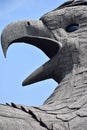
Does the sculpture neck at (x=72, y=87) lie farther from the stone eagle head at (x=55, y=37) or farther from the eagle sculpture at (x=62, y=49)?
the stone eagle head at (x=55, y=37)

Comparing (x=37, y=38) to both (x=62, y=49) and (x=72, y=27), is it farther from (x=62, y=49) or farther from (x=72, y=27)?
(x=72, y=27)

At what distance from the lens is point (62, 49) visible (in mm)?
9312

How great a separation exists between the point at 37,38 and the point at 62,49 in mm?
383

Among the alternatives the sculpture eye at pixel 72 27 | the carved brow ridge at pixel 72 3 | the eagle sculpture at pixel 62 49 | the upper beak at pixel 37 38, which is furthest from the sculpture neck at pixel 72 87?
the carved brow ridge at pixel 72 3

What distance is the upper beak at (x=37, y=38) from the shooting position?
9.22 metres

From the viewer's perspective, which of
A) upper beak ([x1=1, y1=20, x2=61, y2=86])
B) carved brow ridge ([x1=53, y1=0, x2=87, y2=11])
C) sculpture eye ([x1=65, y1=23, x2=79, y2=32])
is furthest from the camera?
carved brow ridge ([x1=53, y1=0, x2=87, y2=11])

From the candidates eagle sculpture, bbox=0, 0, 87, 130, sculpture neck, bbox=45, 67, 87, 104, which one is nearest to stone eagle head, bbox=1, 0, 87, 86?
eagle sculpture, bbox=0, 0, 87, 130

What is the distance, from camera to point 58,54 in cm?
937

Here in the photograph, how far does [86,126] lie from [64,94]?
905mm

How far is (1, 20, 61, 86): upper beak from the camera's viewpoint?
9219 mm

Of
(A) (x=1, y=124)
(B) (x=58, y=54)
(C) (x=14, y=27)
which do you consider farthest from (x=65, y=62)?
(A) (x=1, y=124)

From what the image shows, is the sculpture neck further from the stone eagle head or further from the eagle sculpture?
the stone eagle head

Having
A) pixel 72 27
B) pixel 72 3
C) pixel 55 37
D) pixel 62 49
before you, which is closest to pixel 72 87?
pixel 62 49

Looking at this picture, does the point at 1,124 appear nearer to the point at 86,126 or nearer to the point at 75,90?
the point at 86,126
